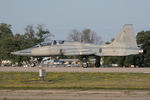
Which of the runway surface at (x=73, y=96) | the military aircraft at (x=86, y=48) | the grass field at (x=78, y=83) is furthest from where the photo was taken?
the military aircraft at (x=86, y=48)

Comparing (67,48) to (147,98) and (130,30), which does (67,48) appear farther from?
(147,98)

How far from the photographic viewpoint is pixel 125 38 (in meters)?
38.7

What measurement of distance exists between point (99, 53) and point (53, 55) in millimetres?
6165

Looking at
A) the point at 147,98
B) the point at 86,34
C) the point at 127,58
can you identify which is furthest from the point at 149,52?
the point at 86,34

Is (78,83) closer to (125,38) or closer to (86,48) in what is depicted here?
(86,48)

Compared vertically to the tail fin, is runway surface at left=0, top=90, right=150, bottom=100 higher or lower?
lower

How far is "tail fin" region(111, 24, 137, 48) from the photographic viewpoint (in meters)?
38.4

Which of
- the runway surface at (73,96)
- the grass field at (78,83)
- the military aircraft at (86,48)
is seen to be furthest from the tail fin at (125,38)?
the runway surface at (73,96)

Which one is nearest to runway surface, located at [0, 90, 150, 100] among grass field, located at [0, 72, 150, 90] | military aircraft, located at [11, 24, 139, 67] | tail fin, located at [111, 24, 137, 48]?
grass field, located at [0, 72, 150, 90]

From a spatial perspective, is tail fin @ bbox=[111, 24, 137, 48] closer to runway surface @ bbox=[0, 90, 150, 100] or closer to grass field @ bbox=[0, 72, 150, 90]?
grass field @ bbox=[0, 72, 150, 90]

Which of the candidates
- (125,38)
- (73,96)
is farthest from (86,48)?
(73,96)

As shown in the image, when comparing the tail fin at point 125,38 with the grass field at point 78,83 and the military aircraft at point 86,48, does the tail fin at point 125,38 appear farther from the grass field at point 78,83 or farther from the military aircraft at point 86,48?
the grass field at point 78,83

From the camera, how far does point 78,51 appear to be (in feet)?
127

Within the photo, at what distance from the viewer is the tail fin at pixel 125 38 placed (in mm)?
38438
